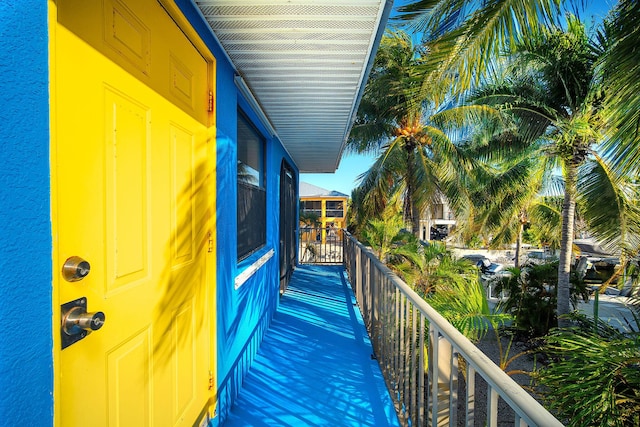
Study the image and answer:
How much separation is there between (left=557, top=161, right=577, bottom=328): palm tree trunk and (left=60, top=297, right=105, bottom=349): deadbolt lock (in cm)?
842

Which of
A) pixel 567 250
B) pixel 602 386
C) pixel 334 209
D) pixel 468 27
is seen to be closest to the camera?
pixel 602 386

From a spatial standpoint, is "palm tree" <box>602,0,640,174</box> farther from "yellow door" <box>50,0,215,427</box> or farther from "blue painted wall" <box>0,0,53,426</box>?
"blue painted wall" <box>0,0,53,426</box>

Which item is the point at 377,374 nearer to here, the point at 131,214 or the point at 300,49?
the point at 131,214

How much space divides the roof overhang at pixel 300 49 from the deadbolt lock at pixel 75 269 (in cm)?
163

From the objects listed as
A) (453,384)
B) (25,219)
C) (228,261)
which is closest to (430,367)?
(453,384)

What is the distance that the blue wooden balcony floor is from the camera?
95.7 inches

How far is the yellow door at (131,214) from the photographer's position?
3.25 feet

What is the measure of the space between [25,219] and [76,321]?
15.3 inches

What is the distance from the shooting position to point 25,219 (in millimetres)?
814

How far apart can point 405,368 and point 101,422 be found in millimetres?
1891

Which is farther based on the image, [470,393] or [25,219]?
[470,393]

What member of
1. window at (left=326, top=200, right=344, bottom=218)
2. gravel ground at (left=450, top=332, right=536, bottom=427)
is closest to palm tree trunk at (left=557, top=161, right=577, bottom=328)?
gravel ground at (left=450, top=332, right=536, bottom=427)

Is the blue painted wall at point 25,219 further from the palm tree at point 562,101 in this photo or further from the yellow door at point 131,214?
the palm tree at point 562,101

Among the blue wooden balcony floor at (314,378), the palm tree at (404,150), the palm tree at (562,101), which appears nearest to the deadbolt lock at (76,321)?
the blue wooden balcony floor at (314,378)
